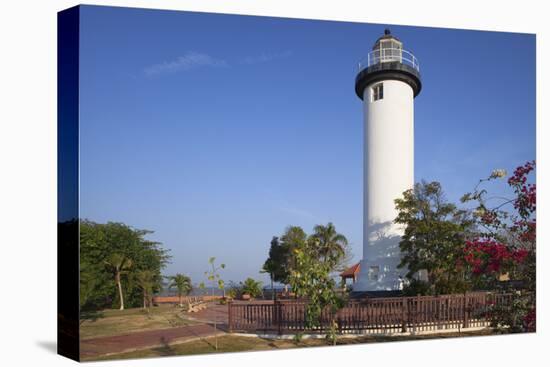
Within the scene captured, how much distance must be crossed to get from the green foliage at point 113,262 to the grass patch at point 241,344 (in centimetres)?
118

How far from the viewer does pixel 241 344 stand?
9430mm

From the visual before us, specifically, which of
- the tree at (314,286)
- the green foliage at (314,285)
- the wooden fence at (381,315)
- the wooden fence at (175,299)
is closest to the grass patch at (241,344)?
the wooden fence at (381,315)

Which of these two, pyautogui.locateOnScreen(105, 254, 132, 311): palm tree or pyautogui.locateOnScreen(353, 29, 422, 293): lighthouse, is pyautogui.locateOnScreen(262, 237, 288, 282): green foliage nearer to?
pyautogui.locateOnScreen(353, 29, 422, 293): lighthouse

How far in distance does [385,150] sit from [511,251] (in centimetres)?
455

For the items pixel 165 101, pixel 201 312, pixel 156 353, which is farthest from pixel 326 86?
pixel 156 353

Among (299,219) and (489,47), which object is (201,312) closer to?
(299,219)

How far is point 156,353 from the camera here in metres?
8.56

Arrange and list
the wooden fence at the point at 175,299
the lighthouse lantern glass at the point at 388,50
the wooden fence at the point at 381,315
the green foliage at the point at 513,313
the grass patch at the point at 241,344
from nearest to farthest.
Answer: the grass patch at the point at 241,344 < the green foliage at the point at 513,313 < the wooden fence at the point at 381,315 < the lighthouse lantern glass at the point at 388,50 < the wooden fence at the point at 175,299

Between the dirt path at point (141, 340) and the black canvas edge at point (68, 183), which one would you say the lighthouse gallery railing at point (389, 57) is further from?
the black canvas edge at point (68, 183)

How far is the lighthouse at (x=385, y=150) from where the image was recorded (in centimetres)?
1274

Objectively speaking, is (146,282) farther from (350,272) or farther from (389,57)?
(350,272)

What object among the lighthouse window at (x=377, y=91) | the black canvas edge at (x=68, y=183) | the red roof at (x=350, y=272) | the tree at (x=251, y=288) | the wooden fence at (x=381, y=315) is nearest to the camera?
the black canvas edge at (x=68, y=183)

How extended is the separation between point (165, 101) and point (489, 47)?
606 cm

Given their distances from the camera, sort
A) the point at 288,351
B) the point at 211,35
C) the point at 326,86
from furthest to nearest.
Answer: the point at 326,86, the point at 211,35, the point at 288,351
